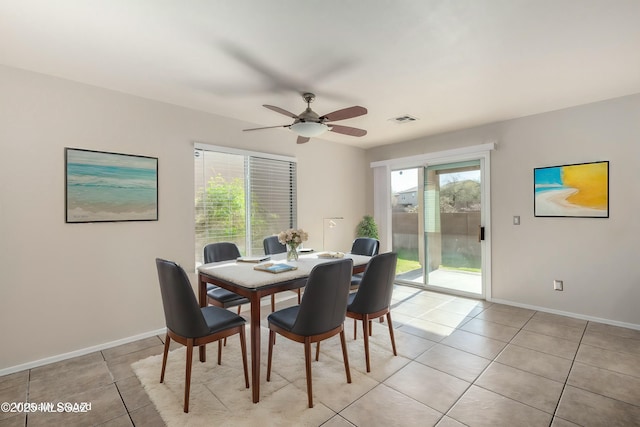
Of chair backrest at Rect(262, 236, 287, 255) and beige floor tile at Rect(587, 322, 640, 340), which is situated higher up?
chair backrest at Rect(262, 236, 287, 255)

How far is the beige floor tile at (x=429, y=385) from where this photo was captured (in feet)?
6.77

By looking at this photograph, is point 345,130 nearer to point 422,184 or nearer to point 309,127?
point 309,127

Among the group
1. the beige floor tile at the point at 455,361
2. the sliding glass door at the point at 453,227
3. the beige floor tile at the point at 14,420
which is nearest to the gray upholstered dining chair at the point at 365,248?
the beige floor tile at the point at 455,361

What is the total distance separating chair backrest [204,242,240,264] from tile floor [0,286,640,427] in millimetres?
973

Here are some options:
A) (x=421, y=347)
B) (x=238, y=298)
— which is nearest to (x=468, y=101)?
(x=421, y=347)

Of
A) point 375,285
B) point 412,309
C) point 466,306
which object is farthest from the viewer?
point 466,306

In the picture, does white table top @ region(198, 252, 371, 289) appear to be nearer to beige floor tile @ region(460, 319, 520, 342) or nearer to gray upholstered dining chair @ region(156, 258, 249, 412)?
gray upholstered dining chair @ region(156, 258, 249, 412)

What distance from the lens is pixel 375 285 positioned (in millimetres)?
2465

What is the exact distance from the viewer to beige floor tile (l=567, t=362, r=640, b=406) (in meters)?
2.09

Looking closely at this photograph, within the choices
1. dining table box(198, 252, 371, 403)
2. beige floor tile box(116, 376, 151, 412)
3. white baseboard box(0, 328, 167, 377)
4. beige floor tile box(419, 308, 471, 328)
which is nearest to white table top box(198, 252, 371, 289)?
dining table box(198, 252, 371, 403)

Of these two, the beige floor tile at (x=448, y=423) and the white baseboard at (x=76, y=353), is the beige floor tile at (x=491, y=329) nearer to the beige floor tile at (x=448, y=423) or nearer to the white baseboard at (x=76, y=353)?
the beige floor tile at (x=448, y=423)

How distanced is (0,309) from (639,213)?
610 centimetres

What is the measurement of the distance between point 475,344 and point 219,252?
9.05 feet

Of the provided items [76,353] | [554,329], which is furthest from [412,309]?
[76,353]
